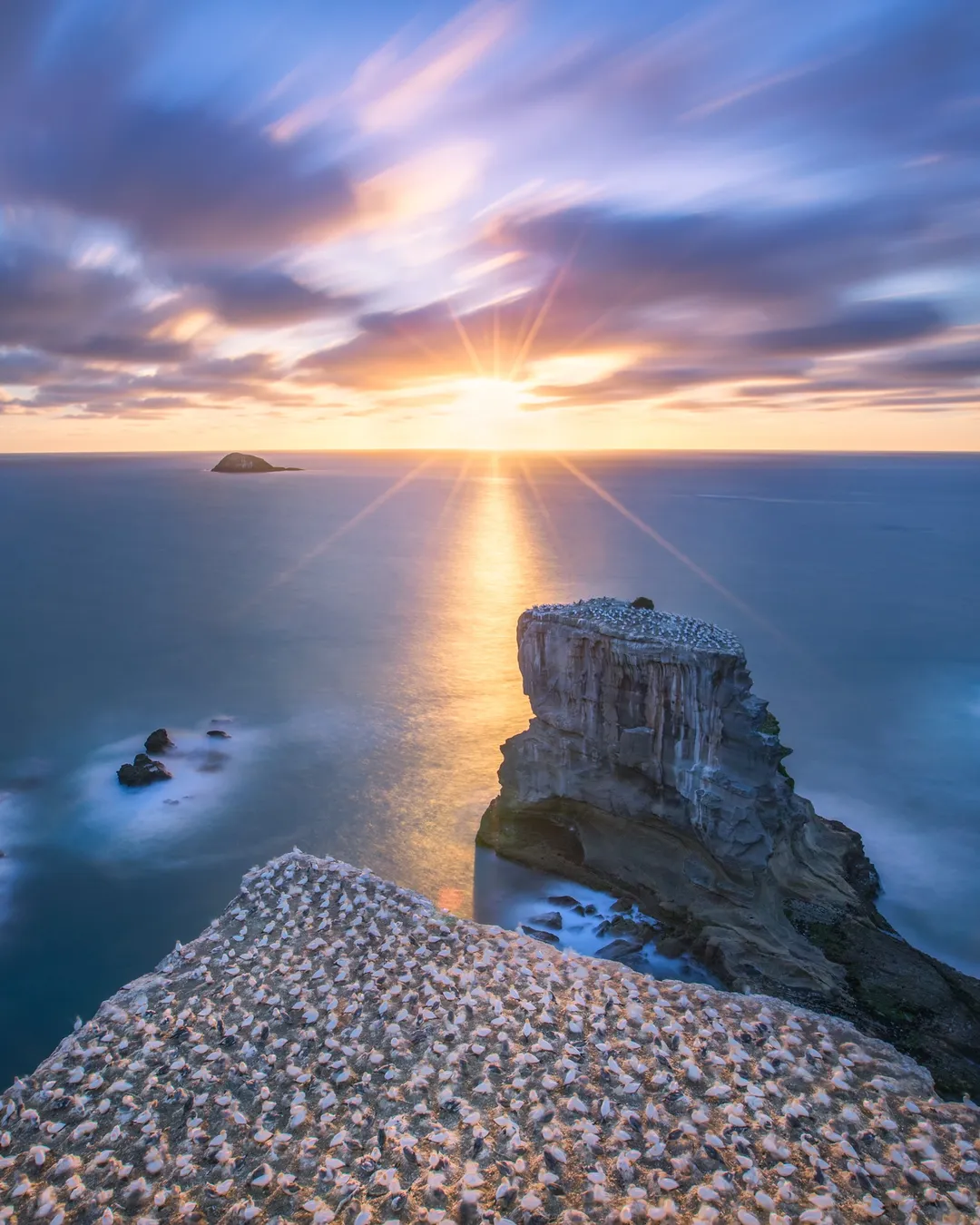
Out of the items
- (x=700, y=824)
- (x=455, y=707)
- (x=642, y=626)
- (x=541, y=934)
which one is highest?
(x=642, y=626)

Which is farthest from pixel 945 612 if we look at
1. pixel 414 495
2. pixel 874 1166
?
pixel 414 495

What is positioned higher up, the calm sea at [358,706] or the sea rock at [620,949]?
the sea rock at [620,949]

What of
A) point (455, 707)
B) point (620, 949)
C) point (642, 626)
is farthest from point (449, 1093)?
point (455, 707)

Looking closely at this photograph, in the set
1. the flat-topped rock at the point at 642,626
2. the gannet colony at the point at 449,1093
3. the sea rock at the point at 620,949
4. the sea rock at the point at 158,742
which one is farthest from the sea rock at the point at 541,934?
the sea rock at the point at 158,742

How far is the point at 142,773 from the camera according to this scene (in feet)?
107

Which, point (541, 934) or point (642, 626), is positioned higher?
point (642, 626)

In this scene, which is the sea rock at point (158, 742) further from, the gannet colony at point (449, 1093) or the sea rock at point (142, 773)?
the gannet colony at point (449, 1093)

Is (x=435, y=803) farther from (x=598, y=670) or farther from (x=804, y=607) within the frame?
(x=804, y=607)

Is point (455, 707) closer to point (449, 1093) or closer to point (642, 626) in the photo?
point (642, 626)

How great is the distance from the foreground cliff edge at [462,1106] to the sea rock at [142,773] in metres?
20.3

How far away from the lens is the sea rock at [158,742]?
35.5 m

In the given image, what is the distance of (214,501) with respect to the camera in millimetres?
144750

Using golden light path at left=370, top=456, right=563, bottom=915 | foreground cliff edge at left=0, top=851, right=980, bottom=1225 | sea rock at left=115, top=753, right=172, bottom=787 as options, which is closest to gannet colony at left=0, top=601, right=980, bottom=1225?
foreground cliff edge at left=0, top=851, right=980, bottom=1225

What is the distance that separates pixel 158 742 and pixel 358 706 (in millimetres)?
Answer: 10884
